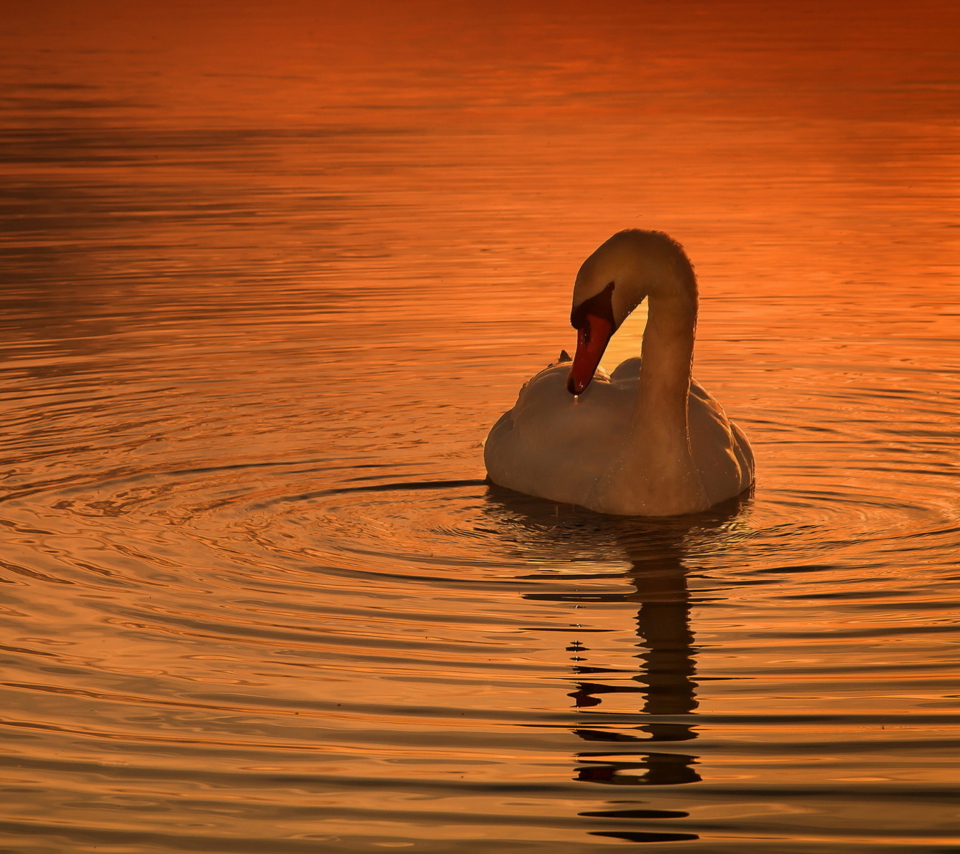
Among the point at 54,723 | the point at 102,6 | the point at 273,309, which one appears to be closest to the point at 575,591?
the point at 54,723

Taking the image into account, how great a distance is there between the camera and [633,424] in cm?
973

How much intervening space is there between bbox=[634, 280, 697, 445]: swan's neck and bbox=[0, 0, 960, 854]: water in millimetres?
612

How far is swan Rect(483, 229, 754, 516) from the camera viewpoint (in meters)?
9.58

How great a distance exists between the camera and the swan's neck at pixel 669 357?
9734 millimetres

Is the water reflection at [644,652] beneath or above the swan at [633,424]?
beneath

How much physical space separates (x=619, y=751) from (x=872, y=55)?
141ft

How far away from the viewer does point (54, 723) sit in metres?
6.60

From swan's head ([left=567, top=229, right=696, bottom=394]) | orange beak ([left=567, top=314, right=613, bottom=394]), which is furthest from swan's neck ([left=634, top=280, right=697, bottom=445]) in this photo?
orange beak ([left=567, top=314, right=613, bottom=394])

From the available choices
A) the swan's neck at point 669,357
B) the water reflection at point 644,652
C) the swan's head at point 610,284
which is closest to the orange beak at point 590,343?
the swan's head at point 610,284

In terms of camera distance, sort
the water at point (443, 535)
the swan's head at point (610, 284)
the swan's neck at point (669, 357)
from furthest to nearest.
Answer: the swan's neck at point (669, 357) → the swan's head at point (610, 284) → the water at point (443, 535)

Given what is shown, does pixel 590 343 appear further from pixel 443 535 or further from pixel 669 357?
pixel 443 535

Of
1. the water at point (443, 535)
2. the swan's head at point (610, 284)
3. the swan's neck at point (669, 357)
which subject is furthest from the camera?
the swan's neck at point (669, 357)

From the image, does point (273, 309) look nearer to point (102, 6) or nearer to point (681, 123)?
point (681, 123)

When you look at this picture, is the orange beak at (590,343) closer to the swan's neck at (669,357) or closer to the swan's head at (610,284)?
the swan's head at (610,284)
